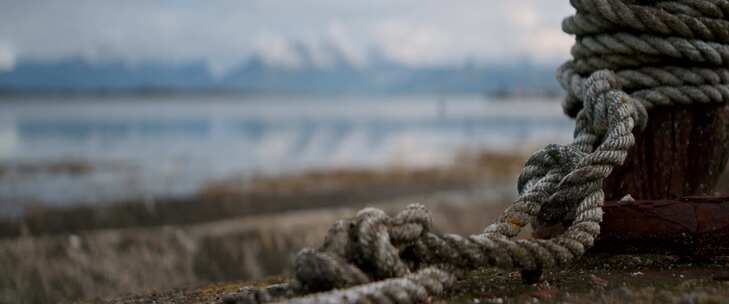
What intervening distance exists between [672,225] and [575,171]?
1.77 ft

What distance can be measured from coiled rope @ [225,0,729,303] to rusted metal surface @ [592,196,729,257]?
219mm

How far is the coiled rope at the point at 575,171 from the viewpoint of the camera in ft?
7.66

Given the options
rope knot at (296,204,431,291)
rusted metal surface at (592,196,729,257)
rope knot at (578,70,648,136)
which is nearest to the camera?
rope knot at (296,204,431,291)

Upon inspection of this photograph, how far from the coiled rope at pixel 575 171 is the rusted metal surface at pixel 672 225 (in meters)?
0.22

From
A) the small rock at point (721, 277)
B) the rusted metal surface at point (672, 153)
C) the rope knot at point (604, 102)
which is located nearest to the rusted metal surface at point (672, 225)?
the small rock at point (721, 277)

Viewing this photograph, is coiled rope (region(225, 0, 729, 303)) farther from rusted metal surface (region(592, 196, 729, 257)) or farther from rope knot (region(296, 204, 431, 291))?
rusted metal surface (region(592, 196, 729, 257))

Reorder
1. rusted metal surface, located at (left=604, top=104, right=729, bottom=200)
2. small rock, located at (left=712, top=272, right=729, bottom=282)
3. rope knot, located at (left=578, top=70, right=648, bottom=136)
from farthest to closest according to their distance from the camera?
rusted metal surface, located at (left=604, top=104, right=729, bottom=200) → rope knot, located at (left=578, top=70, right=648, bottom=136) → small rock, located at (left=712, top=272, right=729, bottom=282)

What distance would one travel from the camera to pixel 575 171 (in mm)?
2953

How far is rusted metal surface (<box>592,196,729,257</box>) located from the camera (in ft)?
9.78

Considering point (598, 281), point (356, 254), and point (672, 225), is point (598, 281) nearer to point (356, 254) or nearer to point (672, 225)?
point (672, 225)

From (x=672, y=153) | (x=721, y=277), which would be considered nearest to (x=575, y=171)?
(x=721, y=277)

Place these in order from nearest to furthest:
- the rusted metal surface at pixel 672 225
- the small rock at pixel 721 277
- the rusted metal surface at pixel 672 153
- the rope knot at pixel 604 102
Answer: the small rock at pixel 721 277 → the rusted metal surface at pixel 672 225 → the rope knot at pixel 604 102 → the rusted metal surface at pixel 672 153

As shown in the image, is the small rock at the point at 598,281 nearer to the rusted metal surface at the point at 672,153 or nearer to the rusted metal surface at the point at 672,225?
the rusted metal surface at the point at 672,225

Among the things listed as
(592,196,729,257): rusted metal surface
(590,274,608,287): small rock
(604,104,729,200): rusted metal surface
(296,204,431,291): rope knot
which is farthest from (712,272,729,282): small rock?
(296,204,431,291): rope knot
